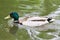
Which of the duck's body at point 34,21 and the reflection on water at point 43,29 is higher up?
the duck's body at point 34,21

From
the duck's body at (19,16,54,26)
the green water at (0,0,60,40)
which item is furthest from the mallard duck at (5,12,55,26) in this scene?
the green water at (0,0,60,40)

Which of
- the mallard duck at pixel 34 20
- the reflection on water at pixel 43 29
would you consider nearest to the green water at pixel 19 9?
the reflection on water at pixel 43 29

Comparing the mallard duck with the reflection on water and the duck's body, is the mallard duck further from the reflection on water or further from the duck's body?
the reflection on water

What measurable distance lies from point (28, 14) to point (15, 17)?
26.9 inches

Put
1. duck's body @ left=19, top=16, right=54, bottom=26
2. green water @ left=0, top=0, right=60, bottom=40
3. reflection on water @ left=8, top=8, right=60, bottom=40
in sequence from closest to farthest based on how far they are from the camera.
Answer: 1. reflection on water @ left=8, top=8, right=60, bottom=40
2. green water @ left=0, top=0, right=60, bottom=40
3. duck's body @ left=19, top=16, right=54, bottom=26

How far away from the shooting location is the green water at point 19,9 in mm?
9344

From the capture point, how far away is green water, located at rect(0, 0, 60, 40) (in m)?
9.34

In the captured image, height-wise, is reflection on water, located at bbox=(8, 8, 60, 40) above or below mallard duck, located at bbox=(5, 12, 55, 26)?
below

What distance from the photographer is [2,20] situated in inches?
428

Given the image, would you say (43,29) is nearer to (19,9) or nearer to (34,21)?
(34,21)

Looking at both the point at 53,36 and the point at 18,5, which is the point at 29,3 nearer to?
the point at 18,5

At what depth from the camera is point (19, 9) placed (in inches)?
484

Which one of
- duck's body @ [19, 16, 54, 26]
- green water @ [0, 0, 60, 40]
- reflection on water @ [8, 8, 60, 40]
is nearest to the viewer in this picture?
reflection on water @ [8, 8, 60, 40]

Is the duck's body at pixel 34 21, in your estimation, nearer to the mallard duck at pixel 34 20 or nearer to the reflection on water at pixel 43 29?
the mallard duck at pixel 34 20
